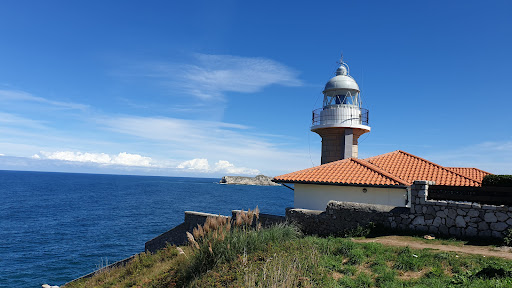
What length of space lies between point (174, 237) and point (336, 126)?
38.6ft

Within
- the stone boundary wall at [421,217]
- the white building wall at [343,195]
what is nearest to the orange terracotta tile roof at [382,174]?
the white building wall at [343,195]

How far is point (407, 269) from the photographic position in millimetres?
7266

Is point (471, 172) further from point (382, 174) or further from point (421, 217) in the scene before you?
point (421, 217)

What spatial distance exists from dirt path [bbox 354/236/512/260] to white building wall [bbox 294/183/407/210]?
3.50 metres

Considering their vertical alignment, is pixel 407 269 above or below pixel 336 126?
below

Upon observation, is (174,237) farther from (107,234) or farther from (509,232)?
(107,234)

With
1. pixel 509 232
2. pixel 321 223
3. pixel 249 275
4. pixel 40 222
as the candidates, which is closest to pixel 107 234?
pixel 40 222

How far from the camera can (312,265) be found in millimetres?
7297

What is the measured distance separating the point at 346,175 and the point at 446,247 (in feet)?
19.4

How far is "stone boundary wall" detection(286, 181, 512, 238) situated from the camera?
9.32 metres

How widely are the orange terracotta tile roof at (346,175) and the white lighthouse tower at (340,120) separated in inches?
159

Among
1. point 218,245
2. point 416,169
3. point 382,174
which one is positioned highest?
point 416,169

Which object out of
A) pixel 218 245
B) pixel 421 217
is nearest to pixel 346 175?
pixel 421 217

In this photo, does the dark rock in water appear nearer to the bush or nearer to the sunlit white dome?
the sunlit white dome
